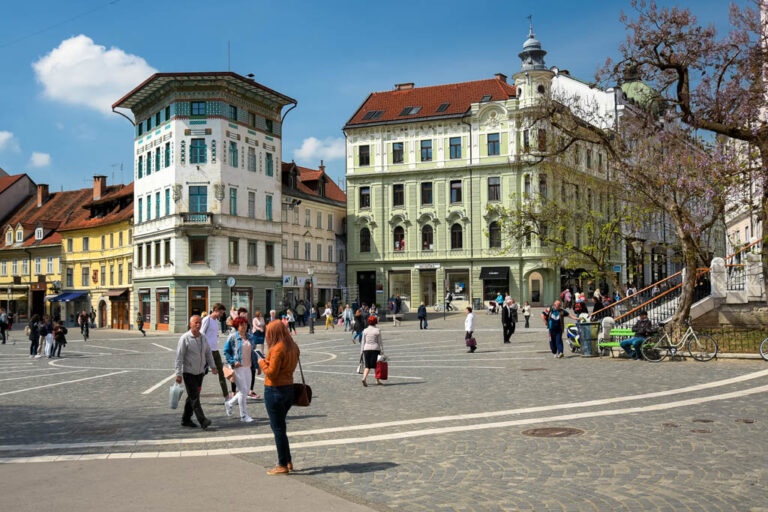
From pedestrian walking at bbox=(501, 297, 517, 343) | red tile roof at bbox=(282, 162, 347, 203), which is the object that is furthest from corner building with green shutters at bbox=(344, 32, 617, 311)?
pedestrian walking at bbox=(501, 297, 517, 343)

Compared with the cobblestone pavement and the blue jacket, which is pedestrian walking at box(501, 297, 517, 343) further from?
the blue jacket

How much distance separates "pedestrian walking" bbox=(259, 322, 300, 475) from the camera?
26.7ft

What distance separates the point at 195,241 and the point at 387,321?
13.8 m

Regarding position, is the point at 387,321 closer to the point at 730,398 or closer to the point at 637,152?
the point at 637,152

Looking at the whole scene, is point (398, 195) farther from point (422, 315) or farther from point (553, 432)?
point (553, 432)

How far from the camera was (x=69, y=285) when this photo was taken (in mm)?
64625

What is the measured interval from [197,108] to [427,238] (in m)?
21.4

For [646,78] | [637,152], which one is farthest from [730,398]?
[637,152]

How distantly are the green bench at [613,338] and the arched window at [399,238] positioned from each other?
3948cm

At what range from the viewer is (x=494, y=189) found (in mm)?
59375

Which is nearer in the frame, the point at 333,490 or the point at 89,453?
the point at 333,490

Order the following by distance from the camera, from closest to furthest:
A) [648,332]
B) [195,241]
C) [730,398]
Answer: [730,398]
[648,332]
[195,241]

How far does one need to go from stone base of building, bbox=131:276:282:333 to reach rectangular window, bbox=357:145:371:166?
14496mm

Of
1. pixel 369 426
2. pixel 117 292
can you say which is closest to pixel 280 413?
pixel 369 426
